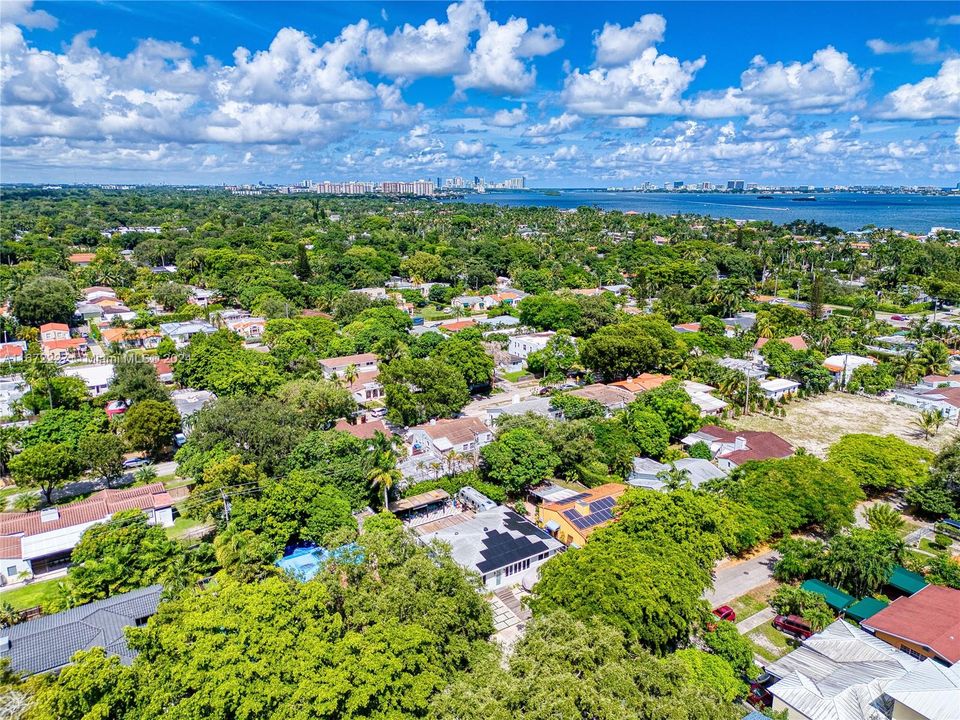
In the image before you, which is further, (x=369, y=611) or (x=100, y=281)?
(x=100, y=281)

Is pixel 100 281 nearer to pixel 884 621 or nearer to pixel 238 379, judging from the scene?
pixel 238 379

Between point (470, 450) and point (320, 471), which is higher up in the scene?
point (320, 471)

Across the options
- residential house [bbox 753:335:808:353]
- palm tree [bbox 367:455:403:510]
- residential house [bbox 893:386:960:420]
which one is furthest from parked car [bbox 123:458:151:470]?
residential house [bbox 893:386:960:420]

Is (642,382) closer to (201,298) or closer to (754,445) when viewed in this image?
(754,445)

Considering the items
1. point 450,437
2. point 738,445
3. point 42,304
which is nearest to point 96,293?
point 42,304

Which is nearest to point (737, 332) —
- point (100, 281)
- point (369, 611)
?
point (369, 611)

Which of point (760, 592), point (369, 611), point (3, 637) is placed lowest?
point (760, 592)
